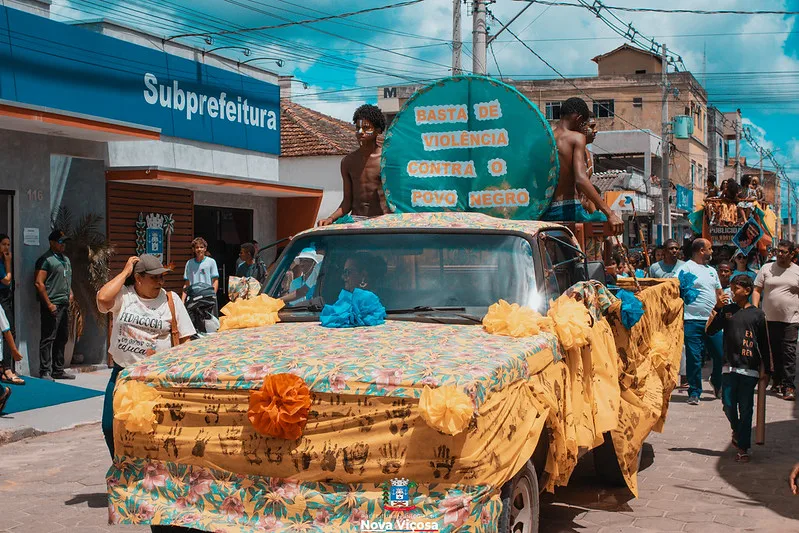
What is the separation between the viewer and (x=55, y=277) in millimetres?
11828

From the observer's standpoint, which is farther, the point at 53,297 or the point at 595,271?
the point at 53,297

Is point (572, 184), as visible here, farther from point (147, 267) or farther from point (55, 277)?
point (55, 277)

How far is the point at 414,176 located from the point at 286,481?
14.6ft

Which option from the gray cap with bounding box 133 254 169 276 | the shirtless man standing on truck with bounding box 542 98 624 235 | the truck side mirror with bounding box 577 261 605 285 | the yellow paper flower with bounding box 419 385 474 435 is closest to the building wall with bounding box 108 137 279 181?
the gray cap with bounding box 133 254 169 276

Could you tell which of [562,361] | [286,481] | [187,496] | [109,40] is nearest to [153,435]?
[187,496]

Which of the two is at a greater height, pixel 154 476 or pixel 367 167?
pixel 367 167

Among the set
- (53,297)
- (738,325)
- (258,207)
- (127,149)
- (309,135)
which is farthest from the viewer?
(309,135)

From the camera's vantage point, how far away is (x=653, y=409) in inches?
270

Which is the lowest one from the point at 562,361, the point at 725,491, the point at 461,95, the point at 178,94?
the point at 725,491

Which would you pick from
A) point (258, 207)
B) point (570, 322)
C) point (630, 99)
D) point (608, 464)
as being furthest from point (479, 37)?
point (630, 99)

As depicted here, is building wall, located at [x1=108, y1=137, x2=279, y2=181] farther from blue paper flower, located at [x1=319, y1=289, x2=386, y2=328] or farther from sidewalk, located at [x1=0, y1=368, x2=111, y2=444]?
blue paper flower, located at [x1=319, y1=289, x2=386, y2=328]

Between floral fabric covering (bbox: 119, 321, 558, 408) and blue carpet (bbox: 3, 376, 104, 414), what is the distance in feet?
20.2

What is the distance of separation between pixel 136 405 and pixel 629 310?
3628 mm

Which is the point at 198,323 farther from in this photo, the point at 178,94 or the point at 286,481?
the point at 286,481
